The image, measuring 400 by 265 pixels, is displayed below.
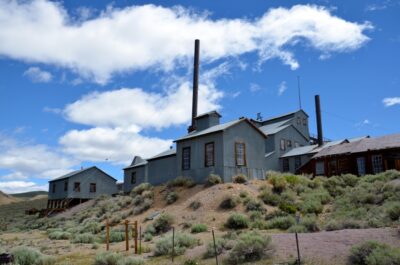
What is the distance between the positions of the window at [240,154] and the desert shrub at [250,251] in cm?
1631

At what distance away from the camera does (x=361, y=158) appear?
31250 millimetres

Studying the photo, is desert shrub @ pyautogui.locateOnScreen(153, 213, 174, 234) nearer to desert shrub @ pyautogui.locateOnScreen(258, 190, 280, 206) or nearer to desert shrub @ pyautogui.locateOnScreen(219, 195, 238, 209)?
desert shrub @ pyautogui.locateOnScreen(219, 195, 238, 209)

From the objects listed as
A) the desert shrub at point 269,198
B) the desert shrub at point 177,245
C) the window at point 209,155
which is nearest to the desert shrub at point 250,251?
the desert shrub at point 177,245

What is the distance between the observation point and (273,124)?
151ft

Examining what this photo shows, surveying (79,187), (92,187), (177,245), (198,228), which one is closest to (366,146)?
(198,228)

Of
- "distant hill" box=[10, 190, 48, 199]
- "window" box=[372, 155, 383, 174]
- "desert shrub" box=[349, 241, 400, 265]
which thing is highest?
"distant hill" box=[10, 190, 48, 199]

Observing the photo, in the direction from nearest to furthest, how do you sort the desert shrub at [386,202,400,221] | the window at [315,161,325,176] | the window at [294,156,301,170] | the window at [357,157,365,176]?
1. the desert shrub at [386,202,400,221]
2. the window at [357,157,365,176]
3. the window at [315,161,325,176]
4. the window at [294,156,301,170]

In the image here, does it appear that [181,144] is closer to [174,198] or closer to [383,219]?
[174,198]

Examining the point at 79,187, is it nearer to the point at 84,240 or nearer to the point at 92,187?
the point at 92,187

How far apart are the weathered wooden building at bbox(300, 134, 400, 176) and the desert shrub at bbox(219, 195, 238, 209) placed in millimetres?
14206

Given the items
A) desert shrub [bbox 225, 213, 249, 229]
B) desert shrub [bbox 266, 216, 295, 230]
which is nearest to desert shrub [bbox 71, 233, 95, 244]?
desert shrub [bbox 225, 213, 249, 229]

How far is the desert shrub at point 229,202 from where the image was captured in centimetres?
2194

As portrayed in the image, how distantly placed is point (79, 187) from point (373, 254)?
4479cm

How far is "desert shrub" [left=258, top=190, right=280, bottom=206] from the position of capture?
74.1 feet
